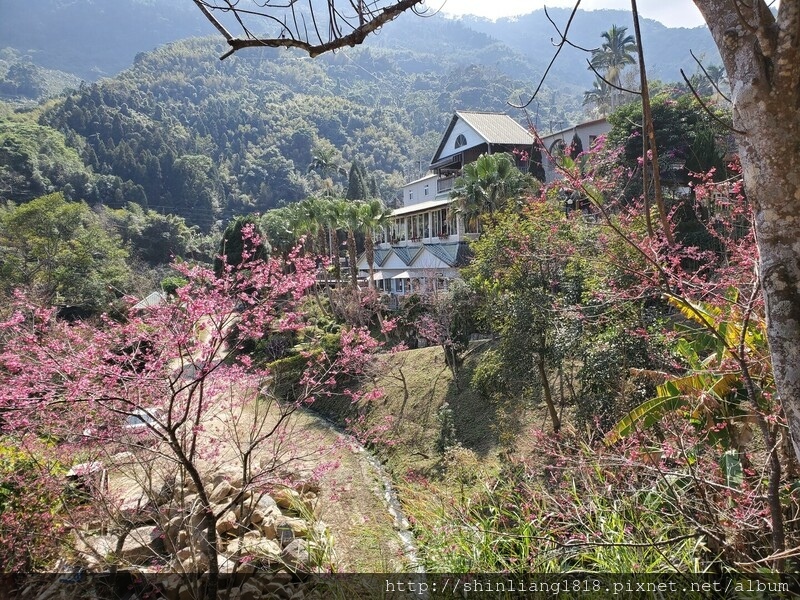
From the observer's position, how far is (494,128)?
32312 millimetres

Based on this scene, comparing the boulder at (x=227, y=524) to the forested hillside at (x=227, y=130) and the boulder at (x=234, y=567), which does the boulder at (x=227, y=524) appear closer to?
the boulder at (x=234, y=567)

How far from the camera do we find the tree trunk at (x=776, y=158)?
1.45 meters

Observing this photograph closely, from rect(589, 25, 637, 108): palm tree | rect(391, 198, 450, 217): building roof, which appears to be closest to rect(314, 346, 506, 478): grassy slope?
rect(391, 198, 450, 217): building roof

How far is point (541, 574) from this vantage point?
15.4 feet

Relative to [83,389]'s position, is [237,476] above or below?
below

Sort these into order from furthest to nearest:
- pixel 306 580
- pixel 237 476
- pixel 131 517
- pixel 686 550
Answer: pixel 237 476 < pixel 306 580 < pixel 131 517 < pixel 686 550

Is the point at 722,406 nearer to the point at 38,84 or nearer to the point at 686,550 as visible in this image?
the point at 686,550

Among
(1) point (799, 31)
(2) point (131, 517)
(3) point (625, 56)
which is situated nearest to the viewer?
(1) point (799, 31)

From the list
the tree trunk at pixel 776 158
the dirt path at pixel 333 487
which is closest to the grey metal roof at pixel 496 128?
the dirt path at pixel 333 487

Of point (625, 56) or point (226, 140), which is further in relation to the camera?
point (226, 140)

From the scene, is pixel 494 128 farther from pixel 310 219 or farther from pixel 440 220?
pixel 310 219

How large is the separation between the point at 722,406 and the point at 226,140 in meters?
102

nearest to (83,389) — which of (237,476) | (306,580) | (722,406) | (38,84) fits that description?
(306,580)

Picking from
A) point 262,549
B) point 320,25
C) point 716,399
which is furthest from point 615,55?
point 320,25
